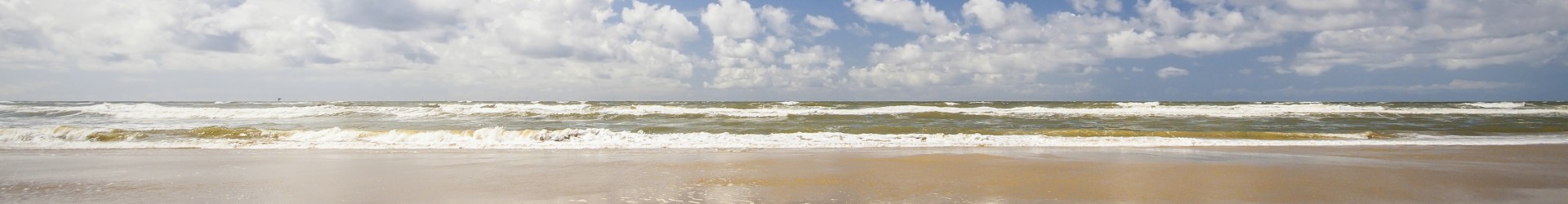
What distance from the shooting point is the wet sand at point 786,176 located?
4.95m

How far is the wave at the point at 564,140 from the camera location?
10.4 m

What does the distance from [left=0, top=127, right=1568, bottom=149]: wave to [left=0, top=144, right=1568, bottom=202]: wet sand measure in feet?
4.69

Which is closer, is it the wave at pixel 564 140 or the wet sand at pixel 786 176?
the wet sand at pixel 786 176

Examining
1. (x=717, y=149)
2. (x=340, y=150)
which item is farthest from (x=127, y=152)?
(x=717, y=149)

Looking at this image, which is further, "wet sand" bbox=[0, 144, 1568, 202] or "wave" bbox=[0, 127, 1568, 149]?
"wave" bbox=[0, 127, 1568, 149]

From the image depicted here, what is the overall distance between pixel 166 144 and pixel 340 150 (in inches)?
134

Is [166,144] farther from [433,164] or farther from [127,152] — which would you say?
[433,164]

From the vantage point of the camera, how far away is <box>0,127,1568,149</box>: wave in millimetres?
10367

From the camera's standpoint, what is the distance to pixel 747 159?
7648 millimetres

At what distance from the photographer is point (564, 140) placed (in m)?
11.4

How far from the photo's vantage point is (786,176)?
19.8 ft

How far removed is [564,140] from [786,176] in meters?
6.33

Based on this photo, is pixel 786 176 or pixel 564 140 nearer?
pixel 786 176

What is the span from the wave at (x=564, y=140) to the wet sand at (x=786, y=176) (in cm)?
143
